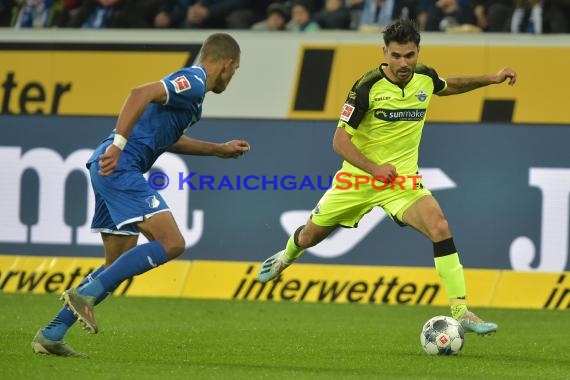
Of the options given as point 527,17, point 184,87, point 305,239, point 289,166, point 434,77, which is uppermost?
point 184,87

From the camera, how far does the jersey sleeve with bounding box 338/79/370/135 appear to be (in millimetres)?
10125

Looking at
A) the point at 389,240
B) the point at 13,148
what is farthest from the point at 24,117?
the point at 389,240

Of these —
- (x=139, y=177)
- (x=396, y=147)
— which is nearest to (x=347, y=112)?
(x=396, y=147)

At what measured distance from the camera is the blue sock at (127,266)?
854 cm

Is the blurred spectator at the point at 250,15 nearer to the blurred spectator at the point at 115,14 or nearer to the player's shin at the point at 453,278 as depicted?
the blurred spectator at the point at 115,14

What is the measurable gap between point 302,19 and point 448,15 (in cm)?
170

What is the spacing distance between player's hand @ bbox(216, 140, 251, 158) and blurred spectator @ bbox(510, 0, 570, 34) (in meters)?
6.37

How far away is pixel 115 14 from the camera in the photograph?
16.6m

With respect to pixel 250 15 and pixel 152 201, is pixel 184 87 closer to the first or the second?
pixel 152 201

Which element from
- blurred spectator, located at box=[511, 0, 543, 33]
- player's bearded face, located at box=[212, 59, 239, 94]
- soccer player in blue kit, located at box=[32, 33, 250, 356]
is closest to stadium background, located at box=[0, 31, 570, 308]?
blurred spectator, located at box=[511, 0, 543, 33]

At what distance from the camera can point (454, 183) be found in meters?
13.7

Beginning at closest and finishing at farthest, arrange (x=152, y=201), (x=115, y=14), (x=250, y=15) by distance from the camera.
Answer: (x=152, y=201) → (x=250, y=15) → (x=115, y=14)

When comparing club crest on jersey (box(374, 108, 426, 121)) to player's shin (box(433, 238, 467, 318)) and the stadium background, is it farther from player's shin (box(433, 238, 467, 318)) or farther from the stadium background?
the stadium background

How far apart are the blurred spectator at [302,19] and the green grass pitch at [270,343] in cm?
373
